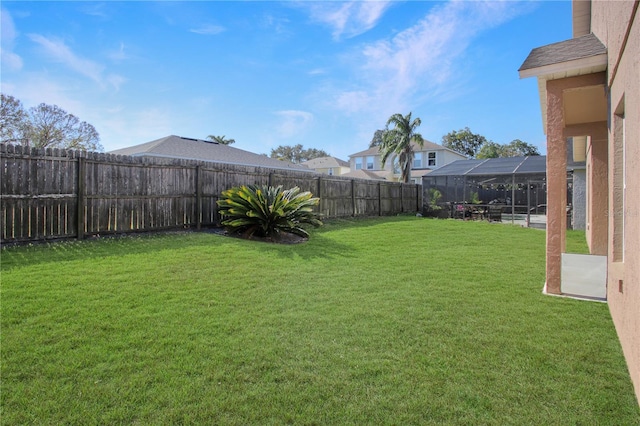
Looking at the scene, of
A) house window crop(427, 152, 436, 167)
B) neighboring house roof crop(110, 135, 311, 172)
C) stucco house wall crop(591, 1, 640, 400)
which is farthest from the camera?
house window crop(427, 152, 436, 167)

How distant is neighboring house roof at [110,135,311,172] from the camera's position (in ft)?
60.0

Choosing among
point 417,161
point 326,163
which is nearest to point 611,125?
point 417,161

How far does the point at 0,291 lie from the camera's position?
3697 mm

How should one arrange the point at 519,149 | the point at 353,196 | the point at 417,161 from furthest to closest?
1. the point at 519,149
2. the point at 417,161
3. the point at 353,196

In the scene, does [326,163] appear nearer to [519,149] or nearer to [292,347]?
[519,149]


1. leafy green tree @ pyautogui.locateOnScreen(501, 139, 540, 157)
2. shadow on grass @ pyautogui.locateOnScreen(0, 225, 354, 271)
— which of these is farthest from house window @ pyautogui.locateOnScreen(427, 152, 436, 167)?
shadow on grass @ pyautogui.locateOnScreen(0, 225, 354, 271)

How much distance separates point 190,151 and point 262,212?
13.5 m

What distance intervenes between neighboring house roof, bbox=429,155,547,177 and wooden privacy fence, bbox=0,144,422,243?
41.5 feet

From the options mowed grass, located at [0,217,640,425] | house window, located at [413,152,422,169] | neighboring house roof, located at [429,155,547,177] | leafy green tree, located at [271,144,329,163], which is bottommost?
mowed grass, located at [0,217,640,425]

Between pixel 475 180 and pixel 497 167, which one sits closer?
pixel 497 167

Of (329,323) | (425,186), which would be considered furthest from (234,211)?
(425,186)

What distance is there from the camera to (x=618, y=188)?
355 cm

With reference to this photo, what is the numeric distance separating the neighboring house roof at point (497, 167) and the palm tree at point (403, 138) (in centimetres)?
777

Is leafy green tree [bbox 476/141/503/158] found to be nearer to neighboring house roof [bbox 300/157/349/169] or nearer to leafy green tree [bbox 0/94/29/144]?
neighboring house roof [bbox 300/157/349/169]
